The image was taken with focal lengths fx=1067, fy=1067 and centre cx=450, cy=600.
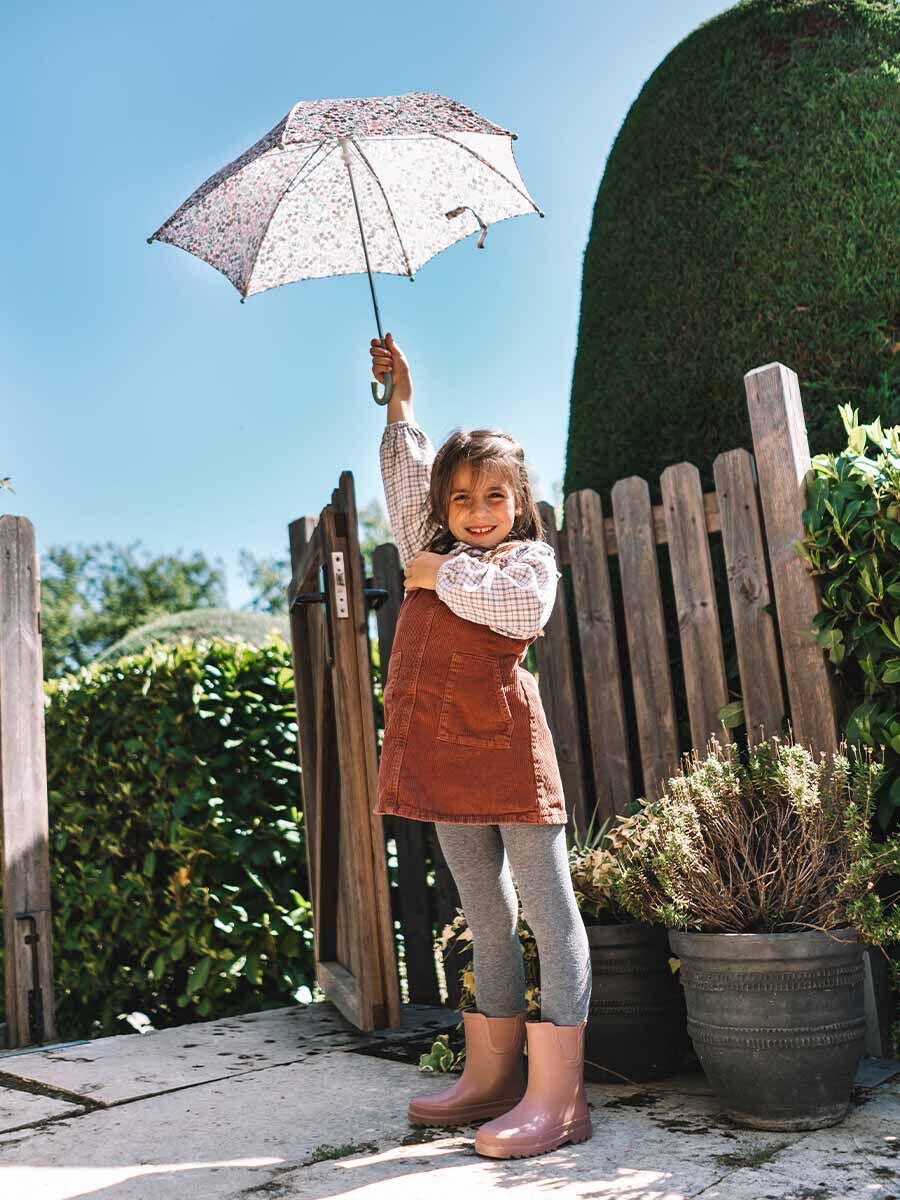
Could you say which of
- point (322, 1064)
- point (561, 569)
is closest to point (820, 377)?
point (561, 569)

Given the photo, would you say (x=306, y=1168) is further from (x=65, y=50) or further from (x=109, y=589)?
(x=109, y=589)

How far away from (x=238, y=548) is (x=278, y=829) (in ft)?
110

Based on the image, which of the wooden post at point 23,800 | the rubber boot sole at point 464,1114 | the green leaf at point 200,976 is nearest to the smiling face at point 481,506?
the rubber boot sole at point 464,1114

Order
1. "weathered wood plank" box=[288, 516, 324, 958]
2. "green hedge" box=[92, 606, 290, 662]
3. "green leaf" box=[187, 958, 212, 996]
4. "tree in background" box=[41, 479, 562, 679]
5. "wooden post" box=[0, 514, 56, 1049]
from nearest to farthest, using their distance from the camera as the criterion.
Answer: "wooden post" box=[0, 514, 56, 1049], "weathered wood plank" box=[288, 516, 324, 958], "green leaf" box=[187, 958, 212, 996], "green hedge" box=[92, 606, 290, 662], "tree in background" box=[41, 479, 562, 679]

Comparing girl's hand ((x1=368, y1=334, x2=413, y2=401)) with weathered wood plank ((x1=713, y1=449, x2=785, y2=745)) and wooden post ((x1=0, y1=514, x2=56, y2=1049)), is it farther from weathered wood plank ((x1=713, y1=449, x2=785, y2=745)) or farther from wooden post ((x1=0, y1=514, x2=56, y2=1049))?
wooden post ((x1=0, y1=514, x2=56, y2=1049))

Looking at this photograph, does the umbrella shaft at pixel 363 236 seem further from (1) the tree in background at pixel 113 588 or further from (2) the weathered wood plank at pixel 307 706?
(1) the tree in background at pixel 113 588

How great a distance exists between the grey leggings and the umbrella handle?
1.12 m

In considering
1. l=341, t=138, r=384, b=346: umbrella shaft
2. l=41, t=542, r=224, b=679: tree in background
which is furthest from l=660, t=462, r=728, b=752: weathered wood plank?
l=41, t=542, r=224, b=679: tree in background

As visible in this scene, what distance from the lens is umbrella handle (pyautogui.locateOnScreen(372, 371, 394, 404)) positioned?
9.25 ft

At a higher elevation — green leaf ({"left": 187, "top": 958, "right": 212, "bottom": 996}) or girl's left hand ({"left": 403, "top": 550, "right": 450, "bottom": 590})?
girl's left hand ({"left": 403, "top": 550, "right": 450, "bottom": 590})

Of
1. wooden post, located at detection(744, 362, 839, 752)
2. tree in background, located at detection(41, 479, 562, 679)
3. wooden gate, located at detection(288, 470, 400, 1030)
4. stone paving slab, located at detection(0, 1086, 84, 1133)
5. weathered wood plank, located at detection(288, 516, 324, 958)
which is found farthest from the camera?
A: tree in background, located at detection(41, 479, 562, 679)

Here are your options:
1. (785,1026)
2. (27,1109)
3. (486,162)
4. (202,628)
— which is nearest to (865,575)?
(785,1026)

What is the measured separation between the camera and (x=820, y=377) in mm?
3514

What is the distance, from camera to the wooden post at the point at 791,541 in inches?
114
